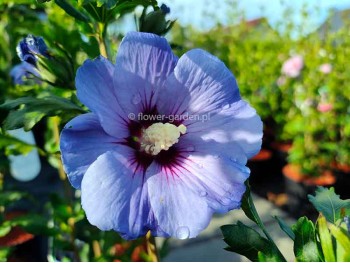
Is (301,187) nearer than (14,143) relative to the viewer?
No

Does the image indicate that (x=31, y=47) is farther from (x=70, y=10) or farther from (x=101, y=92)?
(x=101, y=92)

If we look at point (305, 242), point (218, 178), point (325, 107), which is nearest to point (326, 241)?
point (305, 242)

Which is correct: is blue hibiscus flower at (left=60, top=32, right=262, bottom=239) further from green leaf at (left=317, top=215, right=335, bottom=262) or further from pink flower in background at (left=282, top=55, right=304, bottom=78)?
pink flower in background at (left=282, top=55, right=304, bottom=78)

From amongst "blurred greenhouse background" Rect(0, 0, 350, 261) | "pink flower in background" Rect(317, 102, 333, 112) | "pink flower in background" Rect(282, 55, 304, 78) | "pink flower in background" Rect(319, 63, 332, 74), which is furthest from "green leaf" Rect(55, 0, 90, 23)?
"pink flower in background" Rect(282, 55, 304, 78)

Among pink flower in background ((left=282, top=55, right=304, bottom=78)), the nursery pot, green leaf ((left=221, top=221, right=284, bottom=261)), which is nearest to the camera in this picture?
green leaf ((left=221, top=221, right=284, bottom=261))

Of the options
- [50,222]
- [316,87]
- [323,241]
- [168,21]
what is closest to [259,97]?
[316,87]

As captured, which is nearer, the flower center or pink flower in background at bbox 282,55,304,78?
the flower center
